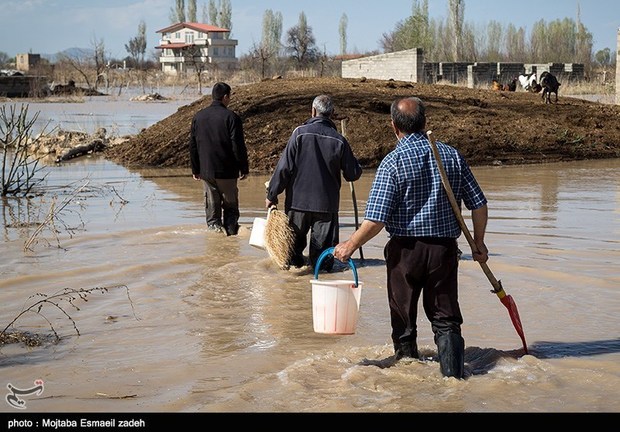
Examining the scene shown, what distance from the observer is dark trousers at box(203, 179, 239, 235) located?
39.3 feet

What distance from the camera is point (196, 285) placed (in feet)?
31.6

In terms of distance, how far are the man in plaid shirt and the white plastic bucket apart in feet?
1.83

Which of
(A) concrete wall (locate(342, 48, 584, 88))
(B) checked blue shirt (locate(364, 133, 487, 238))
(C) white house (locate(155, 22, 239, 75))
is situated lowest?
(B) checked blue shirt (locate(364, 133, 487, 238))

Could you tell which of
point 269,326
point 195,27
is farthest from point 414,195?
point 195,27

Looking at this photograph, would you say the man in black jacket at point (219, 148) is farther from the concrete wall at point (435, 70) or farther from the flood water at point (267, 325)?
the concrete wall at point (435, 70)

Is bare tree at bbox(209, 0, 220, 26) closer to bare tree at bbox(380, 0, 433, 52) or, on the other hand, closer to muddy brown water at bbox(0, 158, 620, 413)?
bare tree at bbox(380, 0, 433, 52)

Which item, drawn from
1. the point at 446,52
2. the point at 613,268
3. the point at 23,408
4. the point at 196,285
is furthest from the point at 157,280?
the point at 446,52

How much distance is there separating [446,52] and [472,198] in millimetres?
78868

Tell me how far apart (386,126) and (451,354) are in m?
16.2

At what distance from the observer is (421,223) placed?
6023mm

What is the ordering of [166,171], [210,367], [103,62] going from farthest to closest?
[103,62] → [166,171] → [210,367]

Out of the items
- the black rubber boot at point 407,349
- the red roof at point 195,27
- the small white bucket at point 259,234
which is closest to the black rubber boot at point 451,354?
the black rubber boot at point 407,349

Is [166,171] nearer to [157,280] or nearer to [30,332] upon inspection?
[157,280]

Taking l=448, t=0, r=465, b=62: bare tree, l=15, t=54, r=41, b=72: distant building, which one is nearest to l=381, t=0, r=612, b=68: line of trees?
l=448, t=0, r=465, b=62: bare tree
